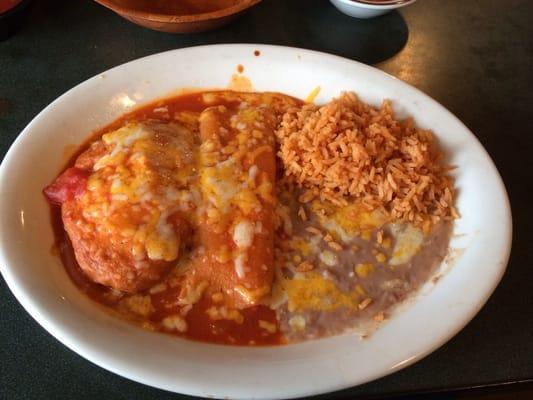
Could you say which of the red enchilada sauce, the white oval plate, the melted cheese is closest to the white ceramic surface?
the white oval plate

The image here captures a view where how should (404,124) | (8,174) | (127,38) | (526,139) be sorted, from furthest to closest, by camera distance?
(127,38)
(526,139)
(404,124)
(8,174)

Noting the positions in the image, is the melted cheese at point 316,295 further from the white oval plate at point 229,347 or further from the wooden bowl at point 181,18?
the wooden bowl at point 181,18

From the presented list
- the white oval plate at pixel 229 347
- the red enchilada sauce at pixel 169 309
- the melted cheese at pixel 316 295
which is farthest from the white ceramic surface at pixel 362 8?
the red enchilada sauce at pixel 169 309

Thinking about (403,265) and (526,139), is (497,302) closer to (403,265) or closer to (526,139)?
(403,265)

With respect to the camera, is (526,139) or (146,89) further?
(526,139)

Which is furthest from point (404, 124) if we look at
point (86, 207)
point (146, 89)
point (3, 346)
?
point (3, 346)

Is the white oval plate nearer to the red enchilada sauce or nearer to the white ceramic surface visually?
the red enchilada sauce
